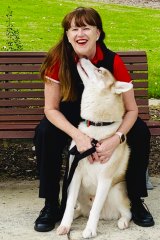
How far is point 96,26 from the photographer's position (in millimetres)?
4172

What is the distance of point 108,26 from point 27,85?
997cm

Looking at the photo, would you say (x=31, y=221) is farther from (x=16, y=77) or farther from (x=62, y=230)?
(x=16, y=77)

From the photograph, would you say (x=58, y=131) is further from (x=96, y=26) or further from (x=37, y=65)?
(x=37, y=65)

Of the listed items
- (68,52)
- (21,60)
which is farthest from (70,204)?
(21,60)

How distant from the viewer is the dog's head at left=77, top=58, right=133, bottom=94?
13.0 ft

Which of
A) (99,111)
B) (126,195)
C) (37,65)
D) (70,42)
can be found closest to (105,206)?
(126,195)

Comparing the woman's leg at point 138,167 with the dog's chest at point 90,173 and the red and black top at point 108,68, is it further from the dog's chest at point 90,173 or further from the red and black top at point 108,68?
the red and black top at point 108,68

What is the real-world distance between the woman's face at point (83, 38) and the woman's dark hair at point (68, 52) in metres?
0.03

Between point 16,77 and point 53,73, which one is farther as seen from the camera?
point 16,77

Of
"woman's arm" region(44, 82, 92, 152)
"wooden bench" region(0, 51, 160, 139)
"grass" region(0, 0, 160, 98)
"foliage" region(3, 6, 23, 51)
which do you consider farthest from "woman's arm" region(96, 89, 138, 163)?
"grass" region(0, 0, 160, 98)

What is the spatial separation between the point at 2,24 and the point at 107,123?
11414 mm

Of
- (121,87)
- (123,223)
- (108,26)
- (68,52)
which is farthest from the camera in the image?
(108,26)

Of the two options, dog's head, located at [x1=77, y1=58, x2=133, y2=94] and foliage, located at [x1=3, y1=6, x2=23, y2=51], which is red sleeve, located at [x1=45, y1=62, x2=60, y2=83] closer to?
dog's head, located at [x1=77, y1=58, x2=133, y2=94]

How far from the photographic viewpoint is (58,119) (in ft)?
13.8
